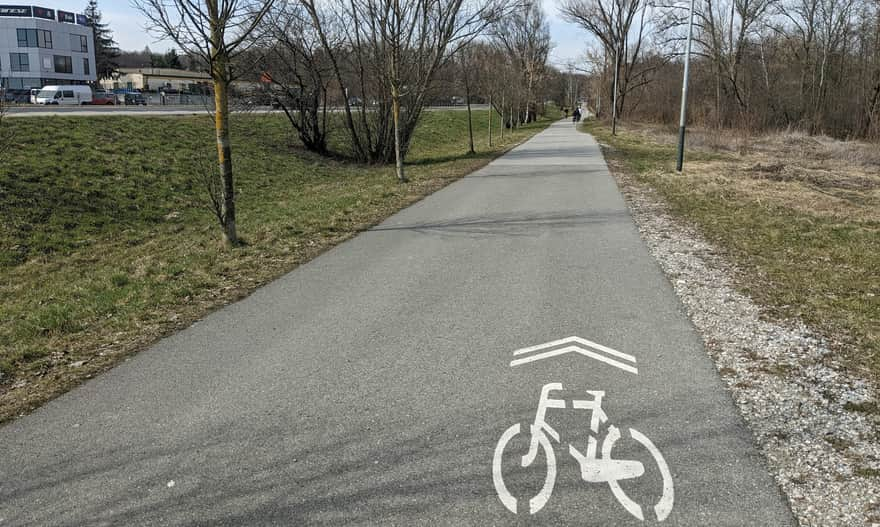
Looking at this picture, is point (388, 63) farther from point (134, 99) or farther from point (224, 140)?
point (134, 99)

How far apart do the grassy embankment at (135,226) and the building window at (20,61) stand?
193 ft

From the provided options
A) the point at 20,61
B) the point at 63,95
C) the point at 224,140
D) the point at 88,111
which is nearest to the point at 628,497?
the point at 224,140

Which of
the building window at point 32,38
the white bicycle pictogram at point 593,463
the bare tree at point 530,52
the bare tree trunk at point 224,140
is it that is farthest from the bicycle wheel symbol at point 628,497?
the building window at point 32,38

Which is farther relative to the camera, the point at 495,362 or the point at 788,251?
the point at 788,251

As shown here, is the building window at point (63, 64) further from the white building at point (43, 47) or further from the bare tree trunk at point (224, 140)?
the bare tree trunk at point (224, 140)

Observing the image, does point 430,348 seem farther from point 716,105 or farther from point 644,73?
point 644,73

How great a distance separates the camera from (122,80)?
92.8 metres

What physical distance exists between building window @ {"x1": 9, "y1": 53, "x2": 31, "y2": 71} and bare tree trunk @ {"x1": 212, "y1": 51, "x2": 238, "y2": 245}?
78593 millimetres

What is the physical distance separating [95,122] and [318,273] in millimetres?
19302

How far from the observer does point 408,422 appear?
4188 millimetres

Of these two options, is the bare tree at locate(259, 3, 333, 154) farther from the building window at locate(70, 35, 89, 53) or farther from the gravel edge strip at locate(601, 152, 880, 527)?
the building window at locate(70, 35, 89, 53)

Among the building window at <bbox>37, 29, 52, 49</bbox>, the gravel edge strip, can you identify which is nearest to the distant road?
the gravel edge strip

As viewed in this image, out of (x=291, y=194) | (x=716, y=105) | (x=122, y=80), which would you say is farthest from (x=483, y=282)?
(x=122, y=80)

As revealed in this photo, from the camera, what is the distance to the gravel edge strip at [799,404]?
3.37 metres
